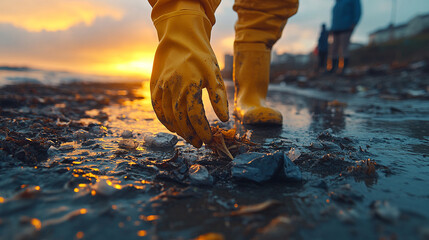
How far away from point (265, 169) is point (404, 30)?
63202mm

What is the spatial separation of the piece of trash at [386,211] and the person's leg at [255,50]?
1.31 m

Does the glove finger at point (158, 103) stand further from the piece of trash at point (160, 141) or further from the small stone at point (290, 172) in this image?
the small stone at point (290, 172)

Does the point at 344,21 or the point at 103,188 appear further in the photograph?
the point at 344,21

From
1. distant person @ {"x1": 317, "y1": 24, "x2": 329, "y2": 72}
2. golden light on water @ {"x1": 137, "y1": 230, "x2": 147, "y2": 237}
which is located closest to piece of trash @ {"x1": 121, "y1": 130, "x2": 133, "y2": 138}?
golden light on water @ {"x1": 137, "y1": 230, "x2": 147, "y2": 237}

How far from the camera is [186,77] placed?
1070mm

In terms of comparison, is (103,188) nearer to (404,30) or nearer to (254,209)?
(254,209)

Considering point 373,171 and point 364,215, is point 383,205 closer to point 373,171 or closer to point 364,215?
point 364,215

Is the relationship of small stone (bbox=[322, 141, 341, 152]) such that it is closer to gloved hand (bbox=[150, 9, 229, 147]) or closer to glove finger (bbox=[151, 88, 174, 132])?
gloved hand (bbox=[150, 9, 229, 147])

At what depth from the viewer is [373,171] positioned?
0.99 meters

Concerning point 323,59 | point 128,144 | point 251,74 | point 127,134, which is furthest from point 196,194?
point 323,59

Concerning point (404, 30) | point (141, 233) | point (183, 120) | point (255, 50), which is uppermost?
point (404, 30)

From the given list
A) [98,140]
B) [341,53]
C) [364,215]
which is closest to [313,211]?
[364,215]

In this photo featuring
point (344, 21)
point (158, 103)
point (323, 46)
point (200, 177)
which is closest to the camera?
point (200, 177)

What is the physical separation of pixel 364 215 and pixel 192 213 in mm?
518
